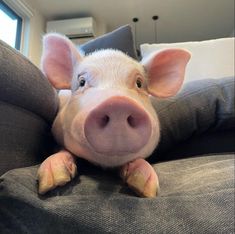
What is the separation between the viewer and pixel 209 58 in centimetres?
170

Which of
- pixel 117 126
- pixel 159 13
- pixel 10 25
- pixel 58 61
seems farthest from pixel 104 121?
pixel 159 13

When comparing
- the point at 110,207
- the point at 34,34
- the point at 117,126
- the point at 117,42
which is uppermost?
the point at 34,34

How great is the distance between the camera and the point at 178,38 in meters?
4.21

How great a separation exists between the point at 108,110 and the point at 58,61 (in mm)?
302

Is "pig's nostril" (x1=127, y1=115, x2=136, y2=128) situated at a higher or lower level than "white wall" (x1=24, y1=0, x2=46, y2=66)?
lower

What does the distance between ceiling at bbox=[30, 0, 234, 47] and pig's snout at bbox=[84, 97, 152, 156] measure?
3.12 metres

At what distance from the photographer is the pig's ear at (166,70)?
2.11 feet

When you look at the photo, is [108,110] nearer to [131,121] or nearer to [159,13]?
[131,121]

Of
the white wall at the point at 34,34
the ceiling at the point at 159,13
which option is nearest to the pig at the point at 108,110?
the white wall at the point at 34,34

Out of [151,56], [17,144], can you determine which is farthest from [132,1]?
[17,144]

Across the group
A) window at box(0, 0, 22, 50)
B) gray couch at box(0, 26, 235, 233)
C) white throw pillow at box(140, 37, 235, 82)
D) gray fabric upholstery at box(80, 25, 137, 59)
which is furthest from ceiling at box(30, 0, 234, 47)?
gray couch at box(0, 26, 235, 233)

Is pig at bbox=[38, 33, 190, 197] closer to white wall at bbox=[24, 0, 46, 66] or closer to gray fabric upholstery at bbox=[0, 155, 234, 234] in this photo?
gray fabric upholstery at bbox=[0, 155, 234, 234]

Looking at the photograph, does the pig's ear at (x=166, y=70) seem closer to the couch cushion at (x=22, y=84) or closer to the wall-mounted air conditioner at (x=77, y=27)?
the couch cushion at (x=22, y=84)

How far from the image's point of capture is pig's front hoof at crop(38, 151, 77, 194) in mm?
387
